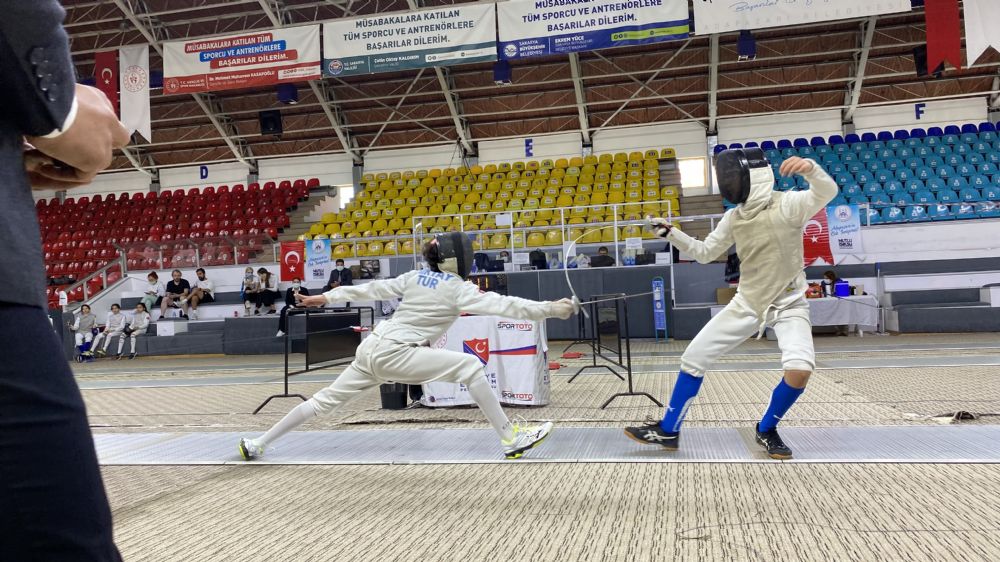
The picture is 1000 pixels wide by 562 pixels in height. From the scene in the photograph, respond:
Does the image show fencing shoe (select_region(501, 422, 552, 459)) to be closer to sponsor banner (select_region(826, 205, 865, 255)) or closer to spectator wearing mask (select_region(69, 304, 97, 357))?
sponsor banner (select_region(826, 205, 865, 255))

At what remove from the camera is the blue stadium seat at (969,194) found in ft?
48.7

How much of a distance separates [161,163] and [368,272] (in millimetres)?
12097

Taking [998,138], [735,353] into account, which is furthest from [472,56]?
[998,138]

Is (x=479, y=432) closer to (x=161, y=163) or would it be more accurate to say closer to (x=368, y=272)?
(x=368, y=272)

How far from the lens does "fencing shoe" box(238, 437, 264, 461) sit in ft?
13.2

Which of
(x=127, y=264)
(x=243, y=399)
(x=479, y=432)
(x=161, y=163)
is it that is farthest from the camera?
(x=161, y=163)

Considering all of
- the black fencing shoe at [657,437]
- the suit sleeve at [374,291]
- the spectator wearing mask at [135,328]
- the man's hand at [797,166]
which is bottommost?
the black fencing shoe at [657,437]

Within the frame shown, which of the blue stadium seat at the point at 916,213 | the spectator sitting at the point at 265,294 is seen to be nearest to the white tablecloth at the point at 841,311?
the blue stadium seat at the point at 916,213

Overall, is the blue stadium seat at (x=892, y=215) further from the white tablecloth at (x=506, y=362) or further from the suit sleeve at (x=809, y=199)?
the suit sleeve at (x=809, y=199)

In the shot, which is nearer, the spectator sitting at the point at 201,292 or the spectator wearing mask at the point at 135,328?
the spectator wearing mask at the point at 135,328

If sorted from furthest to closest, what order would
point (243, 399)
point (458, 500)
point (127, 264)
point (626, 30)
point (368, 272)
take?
point (127, 264), point (368, 272), point (626, 30), point (243, 399), point (458, 500)

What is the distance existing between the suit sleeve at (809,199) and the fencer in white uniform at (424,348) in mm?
1635

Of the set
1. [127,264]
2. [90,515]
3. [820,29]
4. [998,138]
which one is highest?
[820,29]

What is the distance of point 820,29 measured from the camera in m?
16.7
